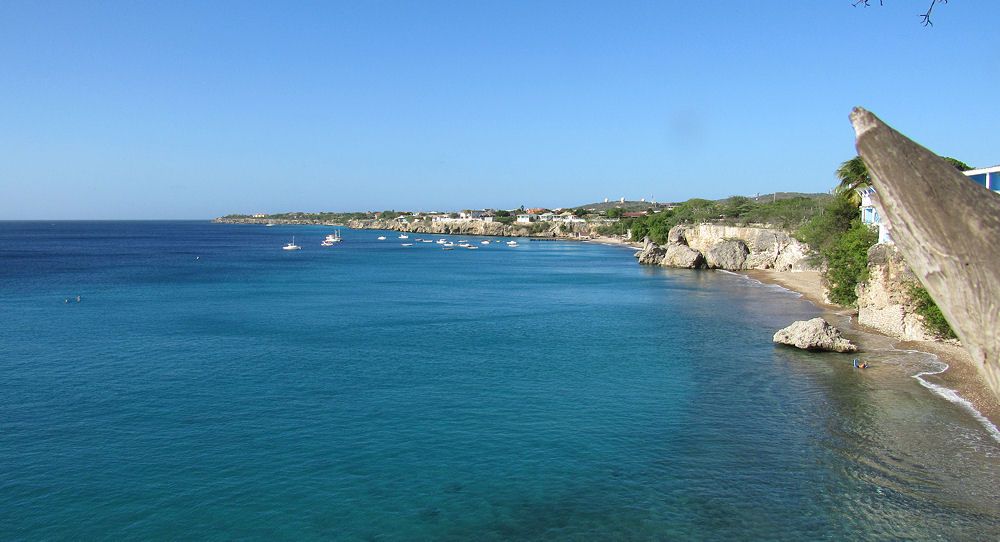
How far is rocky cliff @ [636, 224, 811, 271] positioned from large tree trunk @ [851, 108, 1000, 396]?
7915 centimetres

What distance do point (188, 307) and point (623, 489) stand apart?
139ft

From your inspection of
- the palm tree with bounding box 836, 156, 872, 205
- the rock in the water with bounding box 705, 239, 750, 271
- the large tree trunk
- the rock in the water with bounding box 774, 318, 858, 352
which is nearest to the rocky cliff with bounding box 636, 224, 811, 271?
the rock in the water with bounding box 705, 239, 750, 271

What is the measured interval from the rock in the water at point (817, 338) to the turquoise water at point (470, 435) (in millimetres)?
1082

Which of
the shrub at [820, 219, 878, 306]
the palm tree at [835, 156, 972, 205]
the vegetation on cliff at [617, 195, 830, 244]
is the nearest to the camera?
the shrub at [820, 219, 878, 306]

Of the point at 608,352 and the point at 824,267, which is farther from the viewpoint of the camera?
the point at 824,267

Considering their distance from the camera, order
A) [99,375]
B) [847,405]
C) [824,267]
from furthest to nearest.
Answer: [824,267]
[99,375]
[847,405]

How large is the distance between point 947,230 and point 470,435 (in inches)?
775

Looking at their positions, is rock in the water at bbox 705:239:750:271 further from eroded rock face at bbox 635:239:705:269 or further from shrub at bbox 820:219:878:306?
shrub at bbox 820:219:878:306

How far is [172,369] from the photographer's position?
3075 centimetres

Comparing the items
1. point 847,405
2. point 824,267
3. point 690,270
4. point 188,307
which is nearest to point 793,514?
point 847,405

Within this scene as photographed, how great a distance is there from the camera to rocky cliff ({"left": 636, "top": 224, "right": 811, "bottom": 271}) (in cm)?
8075

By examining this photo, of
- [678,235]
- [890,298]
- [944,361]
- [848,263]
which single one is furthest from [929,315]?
[678,235]

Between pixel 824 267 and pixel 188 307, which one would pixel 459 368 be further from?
pixel 824 267

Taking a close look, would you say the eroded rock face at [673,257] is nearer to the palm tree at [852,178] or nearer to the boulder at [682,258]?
the boulder at [682,258]
